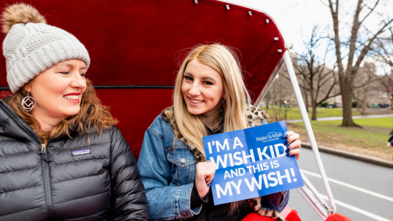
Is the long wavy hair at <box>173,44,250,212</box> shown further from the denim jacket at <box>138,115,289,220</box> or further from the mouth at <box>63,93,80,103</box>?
the mouth at <box>63,93,80,103</box>

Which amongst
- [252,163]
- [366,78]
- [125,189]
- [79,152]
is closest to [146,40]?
[79,152]

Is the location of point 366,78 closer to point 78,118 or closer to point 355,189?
point 355,189

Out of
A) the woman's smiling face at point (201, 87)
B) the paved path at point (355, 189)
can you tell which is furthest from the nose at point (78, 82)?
the paved path at point (355, 189)

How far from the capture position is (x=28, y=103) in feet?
4.95

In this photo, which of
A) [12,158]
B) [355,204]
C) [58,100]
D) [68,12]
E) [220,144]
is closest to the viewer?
[12,158]

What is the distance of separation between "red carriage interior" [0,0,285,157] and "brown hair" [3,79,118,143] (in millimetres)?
667

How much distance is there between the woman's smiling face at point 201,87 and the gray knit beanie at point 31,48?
77 cm

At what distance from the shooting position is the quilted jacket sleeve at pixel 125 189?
1.54 metres

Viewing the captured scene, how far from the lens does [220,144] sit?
1654 millimetres

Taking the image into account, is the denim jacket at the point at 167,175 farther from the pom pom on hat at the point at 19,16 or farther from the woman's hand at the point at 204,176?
the pom pom on hat at the point at 19,16

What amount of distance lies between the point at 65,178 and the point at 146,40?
1.43 m

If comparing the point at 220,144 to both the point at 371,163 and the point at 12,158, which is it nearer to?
the point at 12,158

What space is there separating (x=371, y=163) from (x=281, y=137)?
691 centimetres

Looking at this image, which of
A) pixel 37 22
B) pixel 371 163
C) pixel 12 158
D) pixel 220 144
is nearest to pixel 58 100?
pixel 12 158
